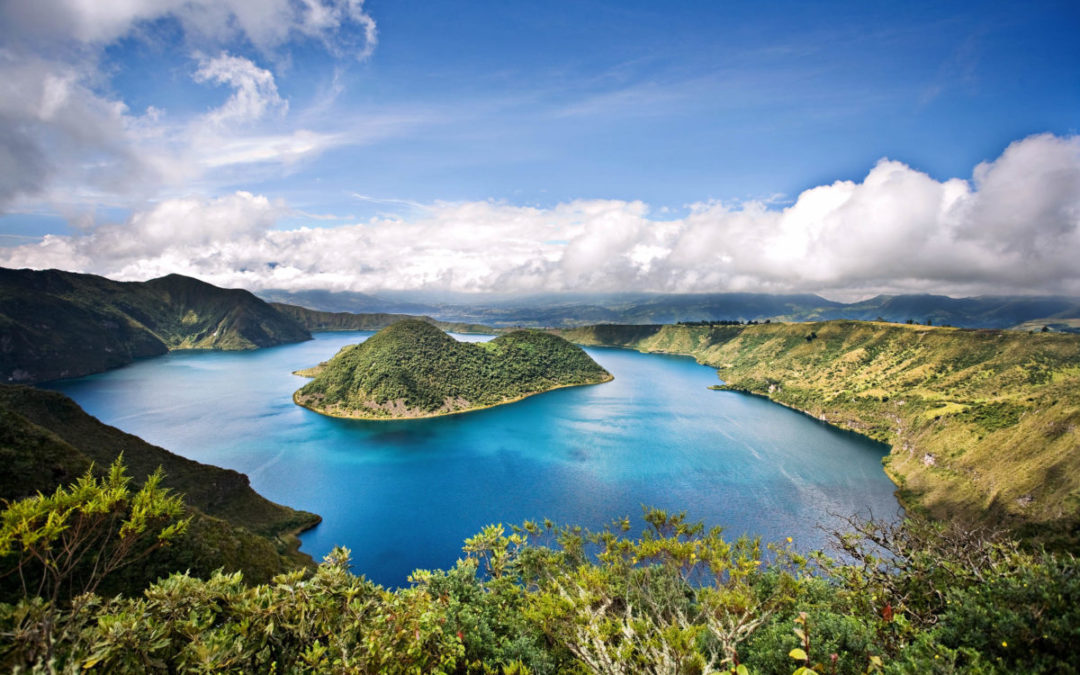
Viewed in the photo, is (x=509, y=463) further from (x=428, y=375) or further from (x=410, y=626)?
(x=410, y=626)

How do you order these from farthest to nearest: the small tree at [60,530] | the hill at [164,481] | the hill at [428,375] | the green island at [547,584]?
1. the hill at [428,375]
2. the hill at [164,481]
3. the green island at [547,584]
4. the small tree at [60,530]

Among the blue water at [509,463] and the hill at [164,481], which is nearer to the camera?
the hill at [164,481]

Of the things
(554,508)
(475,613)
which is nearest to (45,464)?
(475,613)

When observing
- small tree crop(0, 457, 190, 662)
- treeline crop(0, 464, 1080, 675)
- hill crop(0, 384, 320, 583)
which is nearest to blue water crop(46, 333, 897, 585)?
hill crop(0, 384, 320, 583)

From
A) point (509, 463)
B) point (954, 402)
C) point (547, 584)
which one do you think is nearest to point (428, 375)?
point (509, 463)

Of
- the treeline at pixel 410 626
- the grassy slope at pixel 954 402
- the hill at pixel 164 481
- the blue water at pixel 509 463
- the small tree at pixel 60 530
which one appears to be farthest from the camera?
the blue water at pixel 509 463

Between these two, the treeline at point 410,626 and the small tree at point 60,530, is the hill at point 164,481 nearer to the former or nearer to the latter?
the treeline at point 410,626

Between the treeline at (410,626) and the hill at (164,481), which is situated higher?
the treeline at (410,626)

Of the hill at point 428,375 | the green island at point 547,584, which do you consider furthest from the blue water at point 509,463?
the green island at point 547,584
